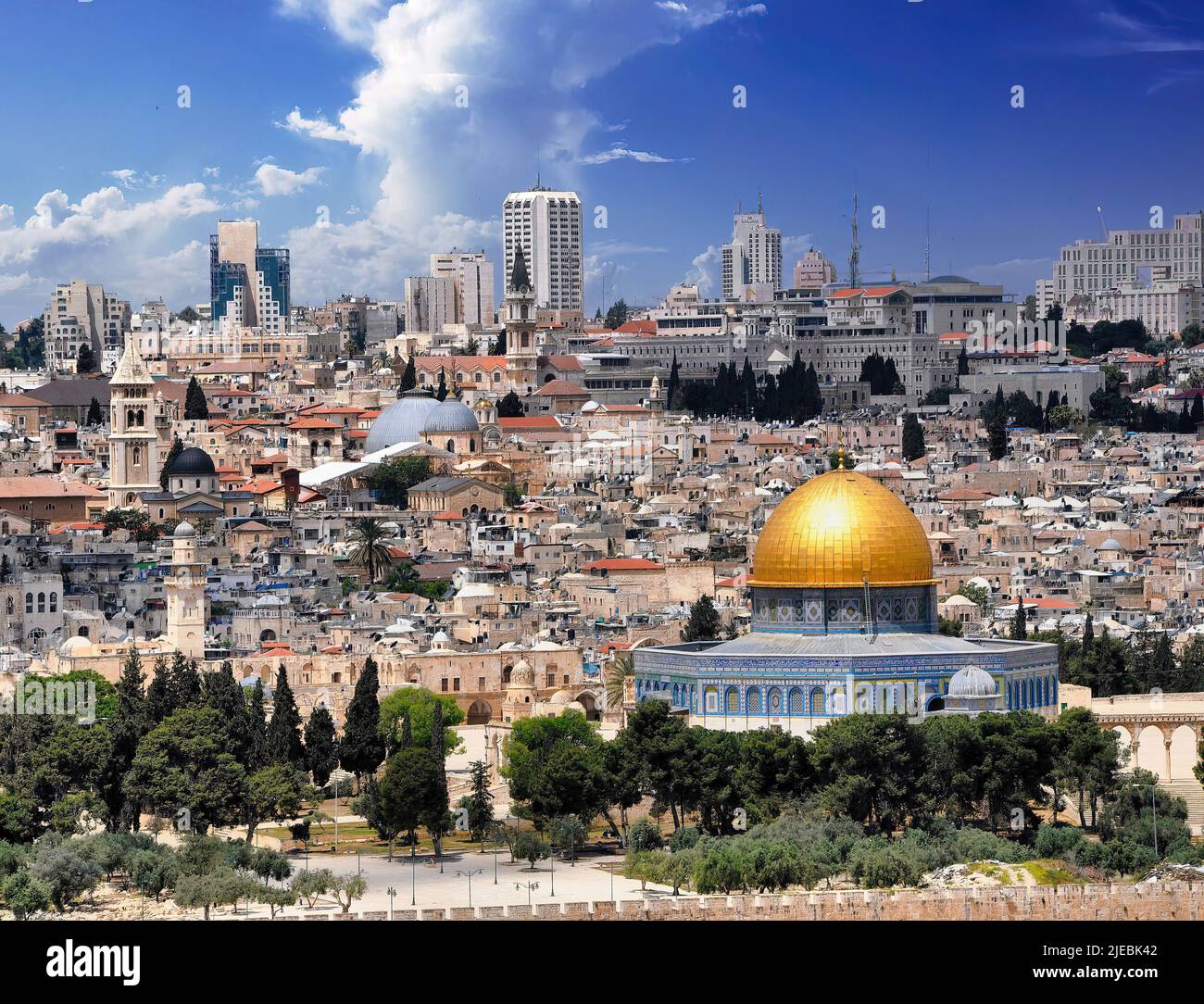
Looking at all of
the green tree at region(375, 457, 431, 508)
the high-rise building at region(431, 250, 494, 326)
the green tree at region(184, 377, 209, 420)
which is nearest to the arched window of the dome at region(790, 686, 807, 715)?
the green tree at region(375, 457, 431, 508)

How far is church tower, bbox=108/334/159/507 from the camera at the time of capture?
84875mm

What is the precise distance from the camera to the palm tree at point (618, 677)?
48906 millimetres

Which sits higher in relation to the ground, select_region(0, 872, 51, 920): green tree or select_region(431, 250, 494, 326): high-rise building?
select_region(431, 250, 494, 326): high-rise building

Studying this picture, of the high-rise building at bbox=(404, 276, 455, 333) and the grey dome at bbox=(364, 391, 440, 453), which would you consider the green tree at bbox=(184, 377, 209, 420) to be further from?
the high-rise building at bbox=(404, 276, 455, 333)

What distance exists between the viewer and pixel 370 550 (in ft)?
232

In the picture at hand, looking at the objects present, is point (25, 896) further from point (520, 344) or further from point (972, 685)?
point (520, 344)

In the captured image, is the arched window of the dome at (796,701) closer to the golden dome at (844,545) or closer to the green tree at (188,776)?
the golden dome at (844,545)

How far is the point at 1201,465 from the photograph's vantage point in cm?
8856

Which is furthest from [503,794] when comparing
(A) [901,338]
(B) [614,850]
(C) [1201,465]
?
(A) [901,338]

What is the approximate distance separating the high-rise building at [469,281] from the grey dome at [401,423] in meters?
61.2

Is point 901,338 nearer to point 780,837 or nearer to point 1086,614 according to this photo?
point 1086,614

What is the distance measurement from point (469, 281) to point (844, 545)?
122416mm

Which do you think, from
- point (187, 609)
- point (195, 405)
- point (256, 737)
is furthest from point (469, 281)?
point (256, 737)

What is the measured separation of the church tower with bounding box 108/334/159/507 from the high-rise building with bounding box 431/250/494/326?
69.0 m
